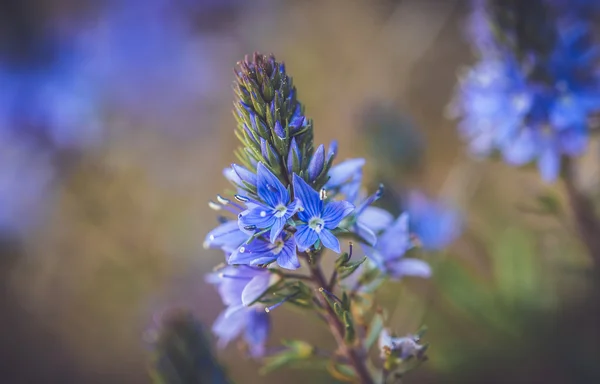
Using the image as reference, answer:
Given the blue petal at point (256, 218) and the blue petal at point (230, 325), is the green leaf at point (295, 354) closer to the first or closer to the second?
the blue petal at point (230, 325)

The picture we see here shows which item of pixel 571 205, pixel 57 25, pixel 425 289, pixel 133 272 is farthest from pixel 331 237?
pixel 57 25

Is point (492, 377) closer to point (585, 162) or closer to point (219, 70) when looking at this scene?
point (585, 162)

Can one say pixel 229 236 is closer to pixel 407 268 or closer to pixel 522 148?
pixel 407 268

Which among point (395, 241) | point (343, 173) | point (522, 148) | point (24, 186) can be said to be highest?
point (24, 186)

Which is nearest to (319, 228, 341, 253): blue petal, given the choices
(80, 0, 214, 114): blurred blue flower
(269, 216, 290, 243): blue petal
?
(269, 216, 290, 243): blue petal

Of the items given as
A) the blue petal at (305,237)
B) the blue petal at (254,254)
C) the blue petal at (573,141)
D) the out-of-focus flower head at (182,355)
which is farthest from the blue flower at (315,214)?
the blue petal at (573,141)

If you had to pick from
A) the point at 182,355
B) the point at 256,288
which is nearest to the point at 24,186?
the point at 182,355

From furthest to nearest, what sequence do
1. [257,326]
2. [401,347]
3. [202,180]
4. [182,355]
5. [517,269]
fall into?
[202,180] < [517,269] < [182,355] < [257,326] < [401,347]
